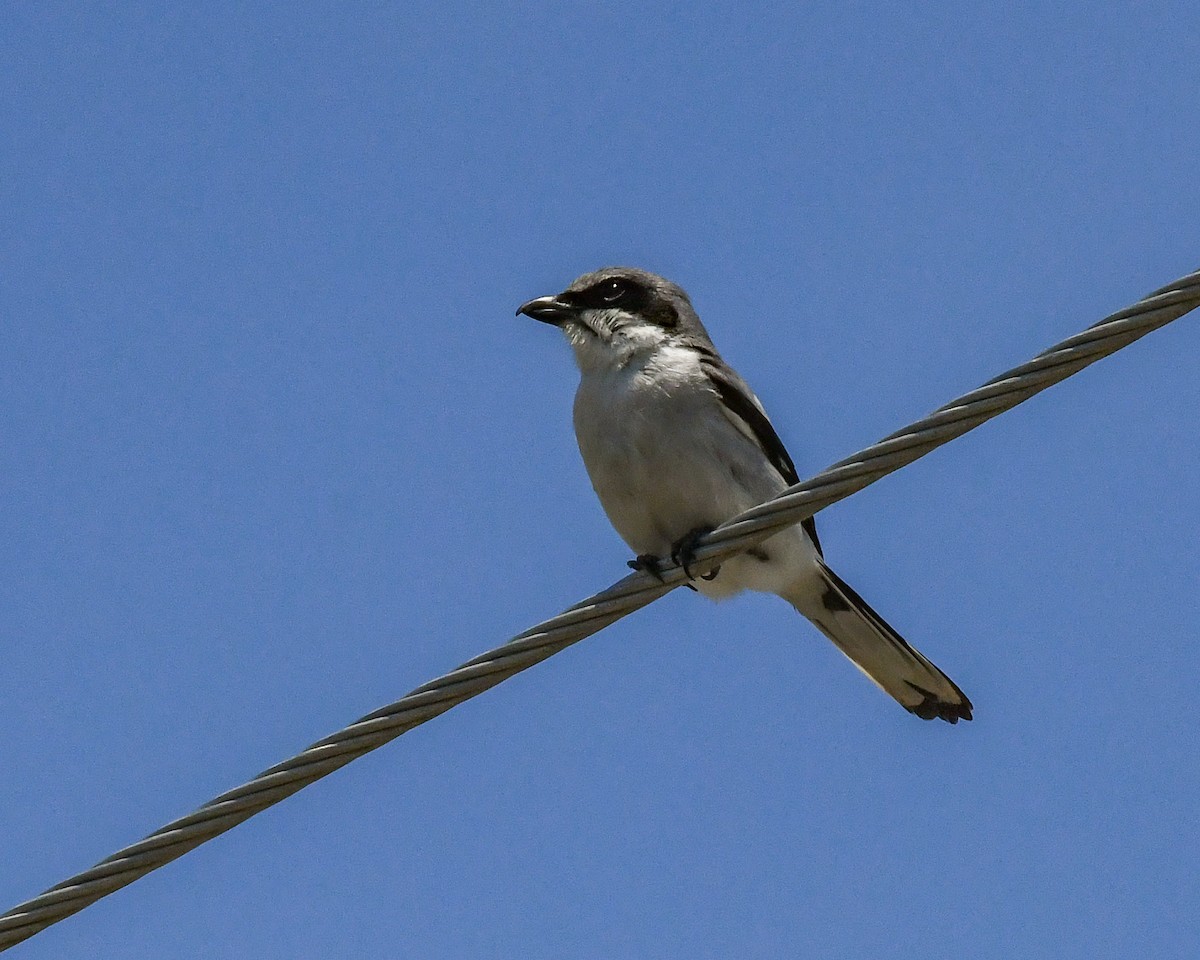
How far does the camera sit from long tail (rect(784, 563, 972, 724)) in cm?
835

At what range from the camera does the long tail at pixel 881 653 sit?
835 cm

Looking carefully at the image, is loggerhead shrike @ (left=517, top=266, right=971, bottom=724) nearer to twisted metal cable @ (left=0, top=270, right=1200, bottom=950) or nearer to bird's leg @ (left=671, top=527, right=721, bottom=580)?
bird's leg @ (left=671, top=527, right=721, bottom=580)

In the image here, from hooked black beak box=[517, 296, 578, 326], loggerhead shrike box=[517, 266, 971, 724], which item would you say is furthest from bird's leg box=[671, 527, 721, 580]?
hooked black beak box=[517, 296, 578, 326]

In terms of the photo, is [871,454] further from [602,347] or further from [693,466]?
[602,347]

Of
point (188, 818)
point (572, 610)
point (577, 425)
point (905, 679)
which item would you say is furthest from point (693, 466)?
point (188, 818)

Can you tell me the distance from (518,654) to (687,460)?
2749mm

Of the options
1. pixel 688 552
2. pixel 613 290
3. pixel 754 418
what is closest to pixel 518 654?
pixel 688 552

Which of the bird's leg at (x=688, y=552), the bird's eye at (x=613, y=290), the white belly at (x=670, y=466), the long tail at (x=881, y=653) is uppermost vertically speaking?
the bird's eye at (x=613, y=290)

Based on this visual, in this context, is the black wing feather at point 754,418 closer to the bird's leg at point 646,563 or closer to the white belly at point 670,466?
the white belly at point 670,466

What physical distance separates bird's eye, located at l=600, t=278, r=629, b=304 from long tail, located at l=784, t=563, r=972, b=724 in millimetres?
1883

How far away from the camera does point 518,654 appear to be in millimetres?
5293

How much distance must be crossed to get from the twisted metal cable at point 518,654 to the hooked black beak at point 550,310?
140 inches

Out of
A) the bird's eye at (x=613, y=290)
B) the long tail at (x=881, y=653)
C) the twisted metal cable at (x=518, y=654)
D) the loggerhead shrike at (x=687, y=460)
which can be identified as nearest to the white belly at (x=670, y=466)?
the loggerhead shrike at (x=687, y=460)

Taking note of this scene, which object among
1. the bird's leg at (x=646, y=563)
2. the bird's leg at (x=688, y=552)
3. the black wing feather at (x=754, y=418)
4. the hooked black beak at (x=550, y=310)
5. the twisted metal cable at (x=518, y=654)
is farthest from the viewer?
the hooked black beak at (x=550, y=310)
